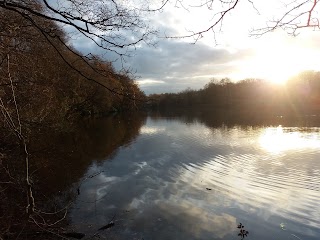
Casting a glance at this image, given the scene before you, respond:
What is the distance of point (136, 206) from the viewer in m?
12.8

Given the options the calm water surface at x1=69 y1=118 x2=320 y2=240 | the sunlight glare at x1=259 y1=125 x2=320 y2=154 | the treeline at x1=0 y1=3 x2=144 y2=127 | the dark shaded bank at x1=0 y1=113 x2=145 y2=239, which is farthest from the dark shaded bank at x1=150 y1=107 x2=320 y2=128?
the treeline at x1=0 y1=3 x2=144 y2=127

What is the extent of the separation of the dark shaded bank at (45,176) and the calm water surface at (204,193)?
75 cm

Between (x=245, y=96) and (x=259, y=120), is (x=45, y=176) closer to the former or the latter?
(x=259, y=120)

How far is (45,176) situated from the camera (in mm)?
15953

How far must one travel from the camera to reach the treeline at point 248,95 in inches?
3531

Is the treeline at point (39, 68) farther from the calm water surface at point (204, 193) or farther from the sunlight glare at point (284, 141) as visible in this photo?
the sunlight glare at point (284, 141)

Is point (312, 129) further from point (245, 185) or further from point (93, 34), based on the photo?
point (93, 34)

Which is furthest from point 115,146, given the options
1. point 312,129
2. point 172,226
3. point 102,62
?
point 102,62

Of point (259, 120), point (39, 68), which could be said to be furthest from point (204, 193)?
point (259, 120)

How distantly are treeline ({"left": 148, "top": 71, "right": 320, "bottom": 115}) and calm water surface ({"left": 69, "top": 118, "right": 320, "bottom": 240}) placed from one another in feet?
199

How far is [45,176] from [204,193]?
24.2 ft

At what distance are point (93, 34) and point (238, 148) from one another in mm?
23119

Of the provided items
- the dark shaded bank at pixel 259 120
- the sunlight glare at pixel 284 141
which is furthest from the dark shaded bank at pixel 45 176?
the dark shaded bank at pixel 259 120

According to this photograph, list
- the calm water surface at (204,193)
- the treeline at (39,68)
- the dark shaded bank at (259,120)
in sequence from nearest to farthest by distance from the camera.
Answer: the treeline at (39,68)
the calm water surface at (204,193)
the dark shaded bank at (259,120)
